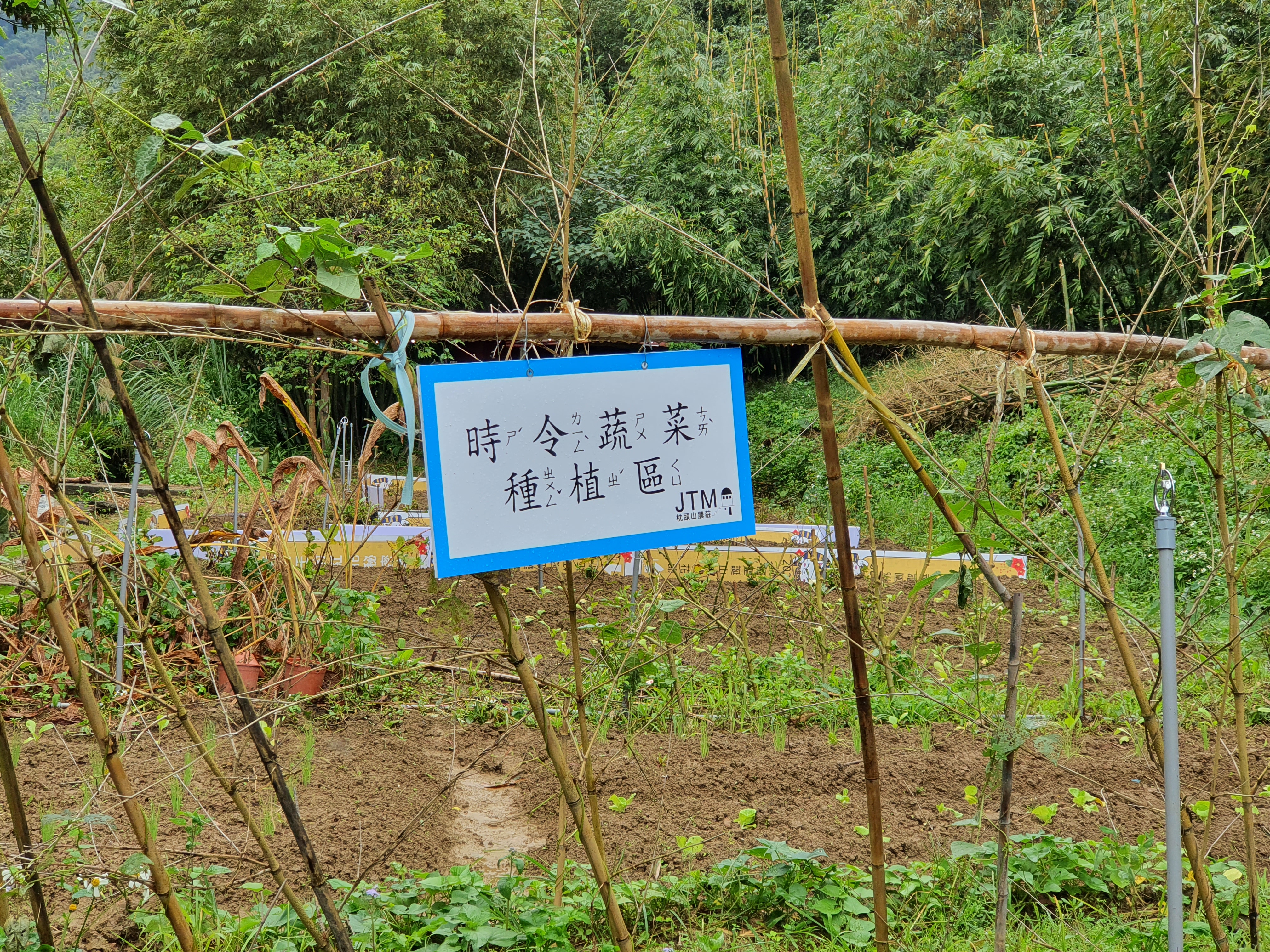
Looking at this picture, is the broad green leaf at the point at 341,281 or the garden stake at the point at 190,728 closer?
the broad green leaf at the point at 341,281

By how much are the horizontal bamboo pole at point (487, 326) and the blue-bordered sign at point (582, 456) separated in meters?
0.04

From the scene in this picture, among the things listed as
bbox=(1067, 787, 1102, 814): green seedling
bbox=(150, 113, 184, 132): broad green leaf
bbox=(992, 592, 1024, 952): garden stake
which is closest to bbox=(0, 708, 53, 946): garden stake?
bbox=(150, 113, 184, 132): broad green leaf

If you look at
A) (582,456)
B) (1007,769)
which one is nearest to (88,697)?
(582,456)

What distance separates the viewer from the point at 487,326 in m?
1.18

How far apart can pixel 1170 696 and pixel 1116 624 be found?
221mm

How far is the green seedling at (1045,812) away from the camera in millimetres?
2117

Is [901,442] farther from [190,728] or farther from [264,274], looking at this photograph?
[190,728]

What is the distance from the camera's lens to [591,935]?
1.76 metres

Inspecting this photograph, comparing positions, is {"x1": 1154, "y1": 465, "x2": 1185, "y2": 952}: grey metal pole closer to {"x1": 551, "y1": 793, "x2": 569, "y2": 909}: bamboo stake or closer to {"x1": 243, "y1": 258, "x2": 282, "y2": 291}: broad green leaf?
{"x1": 551, "y1": 793, "x2": 569, "y2": 909}: bamboo stake

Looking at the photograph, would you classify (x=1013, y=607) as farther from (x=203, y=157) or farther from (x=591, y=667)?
(x=591, y=667)

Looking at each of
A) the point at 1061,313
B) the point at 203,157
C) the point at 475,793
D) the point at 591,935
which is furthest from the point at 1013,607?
the point at 1061,313

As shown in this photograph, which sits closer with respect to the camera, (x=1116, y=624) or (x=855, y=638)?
(x=855, y=638)

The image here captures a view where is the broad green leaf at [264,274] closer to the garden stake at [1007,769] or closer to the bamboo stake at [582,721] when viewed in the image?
→ the bamboo stake at [582,721]

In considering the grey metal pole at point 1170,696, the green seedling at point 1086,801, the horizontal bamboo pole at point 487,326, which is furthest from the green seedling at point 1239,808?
the horizontal bamboo pole at point 487,326
